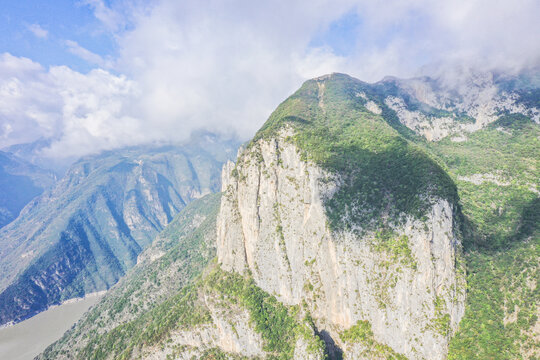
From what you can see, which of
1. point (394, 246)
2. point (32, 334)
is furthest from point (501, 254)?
point (32, 334)

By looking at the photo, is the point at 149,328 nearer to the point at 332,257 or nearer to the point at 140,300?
the point at 140,300

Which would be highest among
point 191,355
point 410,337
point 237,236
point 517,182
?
point 517,182

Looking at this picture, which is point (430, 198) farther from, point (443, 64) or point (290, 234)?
point (443, 64)

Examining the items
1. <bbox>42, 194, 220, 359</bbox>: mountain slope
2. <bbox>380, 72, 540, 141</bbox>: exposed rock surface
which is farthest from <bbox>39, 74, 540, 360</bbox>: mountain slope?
<bbox>380, 72, 540, 141</bbox>: exposed rock surface

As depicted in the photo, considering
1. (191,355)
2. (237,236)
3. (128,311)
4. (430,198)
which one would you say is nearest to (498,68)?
(430,198)

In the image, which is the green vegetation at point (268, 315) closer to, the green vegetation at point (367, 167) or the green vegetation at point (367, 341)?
the green vegetation at point (367, 341)

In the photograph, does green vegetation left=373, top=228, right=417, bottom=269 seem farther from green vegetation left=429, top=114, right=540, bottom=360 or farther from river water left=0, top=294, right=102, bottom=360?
river water left=0, top=294, right=102, bottom=360
